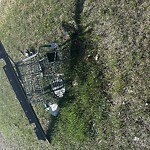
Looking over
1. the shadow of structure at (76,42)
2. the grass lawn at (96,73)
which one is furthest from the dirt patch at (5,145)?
the shadow of structure at (76,42)

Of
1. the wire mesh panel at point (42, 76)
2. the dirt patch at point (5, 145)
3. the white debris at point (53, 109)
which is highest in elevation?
the wire mesh panel at point (42, 76)

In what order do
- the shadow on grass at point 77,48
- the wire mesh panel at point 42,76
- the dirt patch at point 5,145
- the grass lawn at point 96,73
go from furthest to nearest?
the dirt patch at point 5,145, the wire mesh panel at point 42,76, the shadow on grass at point 77,48, the grass lawn at point 96,73

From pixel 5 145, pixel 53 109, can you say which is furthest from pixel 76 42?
pixel 5 145

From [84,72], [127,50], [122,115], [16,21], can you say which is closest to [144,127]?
[122,115]

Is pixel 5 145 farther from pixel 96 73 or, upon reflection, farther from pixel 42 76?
pixel 96 73

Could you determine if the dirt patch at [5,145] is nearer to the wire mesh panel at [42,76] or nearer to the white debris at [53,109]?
the white debris at [53,109]

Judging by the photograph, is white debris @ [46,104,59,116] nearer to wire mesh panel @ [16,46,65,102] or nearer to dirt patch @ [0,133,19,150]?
wire mesh panel @ [16,46,65,102]

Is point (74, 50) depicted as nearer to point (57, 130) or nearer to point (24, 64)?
point (24, 64)
